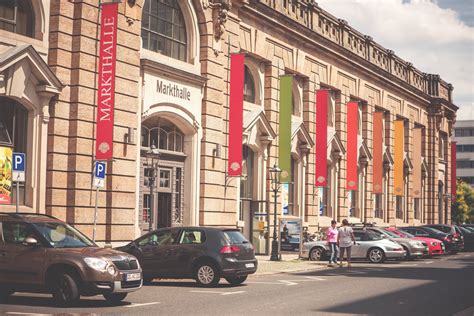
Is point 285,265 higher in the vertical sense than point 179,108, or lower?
lower

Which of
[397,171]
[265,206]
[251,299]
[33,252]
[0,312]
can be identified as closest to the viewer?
[0,312]

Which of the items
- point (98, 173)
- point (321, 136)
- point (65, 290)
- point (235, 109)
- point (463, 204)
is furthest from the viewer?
point (463, 204)

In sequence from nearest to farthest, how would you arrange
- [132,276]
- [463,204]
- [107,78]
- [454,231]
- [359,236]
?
Result: [132,276]
[107,78]
[359,236]
[454,231]
[463,204]

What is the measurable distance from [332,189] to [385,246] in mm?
14273

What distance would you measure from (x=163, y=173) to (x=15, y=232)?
1452cm

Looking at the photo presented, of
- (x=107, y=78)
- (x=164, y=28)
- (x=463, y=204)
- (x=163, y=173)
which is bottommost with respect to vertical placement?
(x=163, y=173)

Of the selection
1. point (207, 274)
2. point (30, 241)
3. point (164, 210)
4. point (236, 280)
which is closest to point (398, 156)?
point (164, 210)

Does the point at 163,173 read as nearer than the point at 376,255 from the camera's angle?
Yes

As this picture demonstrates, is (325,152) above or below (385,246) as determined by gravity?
above

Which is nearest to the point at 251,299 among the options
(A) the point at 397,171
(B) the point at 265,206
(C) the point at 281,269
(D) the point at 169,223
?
(C) the point at 281,269

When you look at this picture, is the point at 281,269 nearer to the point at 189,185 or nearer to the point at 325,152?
the point at 189,185

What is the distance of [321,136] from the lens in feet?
136

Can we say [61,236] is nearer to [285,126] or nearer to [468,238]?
[285,126]

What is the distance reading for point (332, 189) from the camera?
4550 cm
